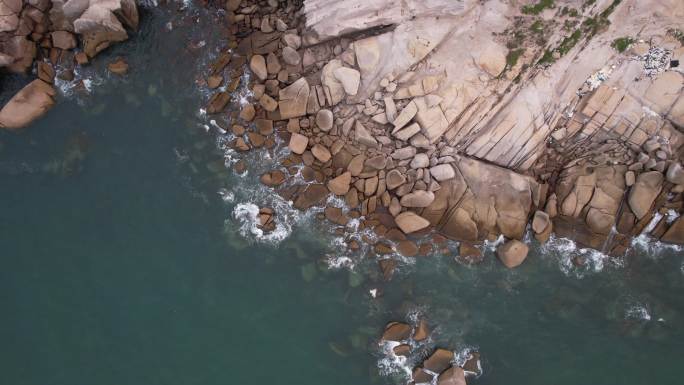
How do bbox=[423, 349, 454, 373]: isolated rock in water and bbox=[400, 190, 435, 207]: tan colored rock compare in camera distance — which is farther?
bbox=[400, 190, 435, 207]: tan colored rock

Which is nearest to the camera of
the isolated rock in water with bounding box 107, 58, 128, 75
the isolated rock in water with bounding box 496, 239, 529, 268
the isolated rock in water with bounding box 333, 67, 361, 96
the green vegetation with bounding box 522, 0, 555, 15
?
the green vegetation with bounding box 522, 0, 555, 15

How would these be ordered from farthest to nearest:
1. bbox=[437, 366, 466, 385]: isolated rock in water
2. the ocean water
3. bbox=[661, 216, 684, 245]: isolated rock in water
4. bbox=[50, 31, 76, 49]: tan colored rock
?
bbox=[50, 31, 76, 49]: tan colored rock < bbox=[661, 216, 684, 245]: isolated rock in water < the ocean water < bbox=[437, 366, 466, 385]: isolated rock in water

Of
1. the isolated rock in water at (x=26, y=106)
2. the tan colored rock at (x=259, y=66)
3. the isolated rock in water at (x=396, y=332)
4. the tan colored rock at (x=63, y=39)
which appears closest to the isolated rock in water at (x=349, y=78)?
the tan colored rock at (x=259, y=66)

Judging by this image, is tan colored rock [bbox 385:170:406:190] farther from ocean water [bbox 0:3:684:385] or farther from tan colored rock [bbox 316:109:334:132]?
tan colored rock [bbox 316:109:334:132]

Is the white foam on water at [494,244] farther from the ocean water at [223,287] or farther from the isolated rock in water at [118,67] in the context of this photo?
the isolated rock in water at [118,67]

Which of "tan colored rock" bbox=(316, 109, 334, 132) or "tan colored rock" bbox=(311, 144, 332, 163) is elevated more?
"tan colored rock" bbox=(316, 109, 334, 132)

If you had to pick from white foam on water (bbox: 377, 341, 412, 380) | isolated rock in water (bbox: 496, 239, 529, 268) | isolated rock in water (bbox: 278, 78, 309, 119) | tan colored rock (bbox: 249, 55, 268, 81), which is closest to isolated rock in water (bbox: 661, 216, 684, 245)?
isolated rock in water (bbox: 496, 239, 529, 268)

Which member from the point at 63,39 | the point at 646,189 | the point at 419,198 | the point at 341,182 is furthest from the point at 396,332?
the point at 63,39

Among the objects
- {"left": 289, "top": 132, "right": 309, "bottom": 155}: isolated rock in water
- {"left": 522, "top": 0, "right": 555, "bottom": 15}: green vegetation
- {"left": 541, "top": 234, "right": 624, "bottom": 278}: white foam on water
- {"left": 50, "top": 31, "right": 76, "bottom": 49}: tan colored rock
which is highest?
{"left": 522, "top": 0, "right": 555, "bottom": 15}: green vegetation
